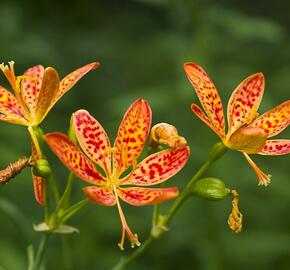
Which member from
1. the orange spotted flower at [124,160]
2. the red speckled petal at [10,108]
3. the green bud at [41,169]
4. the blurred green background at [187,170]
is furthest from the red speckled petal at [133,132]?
the blurred green background at [187,170]

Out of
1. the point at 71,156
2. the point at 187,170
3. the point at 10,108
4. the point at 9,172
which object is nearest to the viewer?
the point at 71,156

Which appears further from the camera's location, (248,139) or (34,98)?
(34,98)

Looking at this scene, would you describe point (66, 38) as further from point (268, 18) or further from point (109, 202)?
point (109, 202)

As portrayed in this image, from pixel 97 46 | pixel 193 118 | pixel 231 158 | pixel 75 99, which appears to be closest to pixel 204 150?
pixel 231 158

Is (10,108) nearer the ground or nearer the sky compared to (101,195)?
nearer the sky

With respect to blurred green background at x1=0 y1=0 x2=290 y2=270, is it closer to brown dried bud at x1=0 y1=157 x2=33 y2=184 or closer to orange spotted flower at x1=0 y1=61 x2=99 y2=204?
orange spotted flower at x1=0 y1=61 x2=99 y2=204

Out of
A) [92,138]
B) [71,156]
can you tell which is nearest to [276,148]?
[92,138]

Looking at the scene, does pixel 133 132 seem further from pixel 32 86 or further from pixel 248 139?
pixel 32 86
